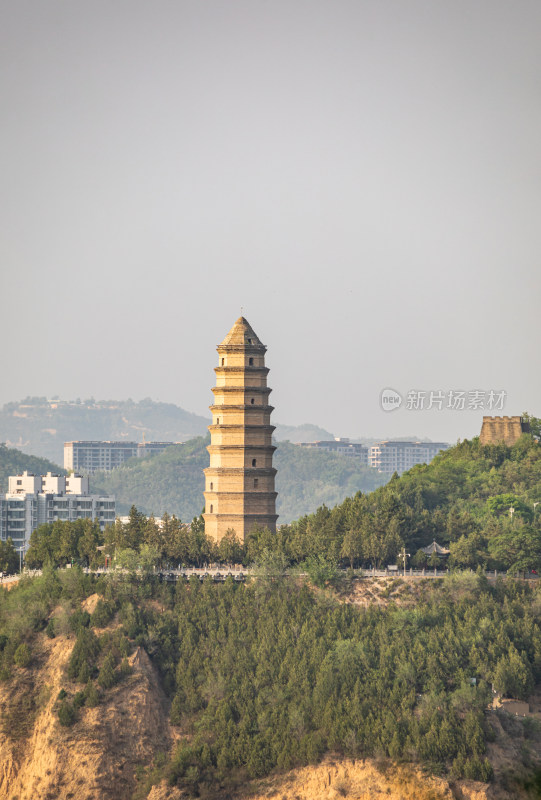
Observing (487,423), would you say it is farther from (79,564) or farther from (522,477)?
(79,564)

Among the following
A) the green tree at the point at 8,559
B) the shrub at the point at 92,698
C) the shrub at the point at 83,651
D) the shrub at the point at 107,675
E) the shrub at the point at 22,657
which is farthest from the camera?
the green tree at the point at 8,559

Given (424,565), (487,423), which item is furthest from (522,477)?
(424,565)

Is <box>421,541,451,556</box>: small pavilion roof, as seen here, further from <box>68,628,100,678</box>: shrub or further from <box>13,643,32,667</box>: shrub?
<box>13,643,32,667</box>: shrub

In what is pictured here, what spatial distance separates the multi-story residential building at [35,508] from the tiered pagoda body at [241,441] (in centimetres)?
5879

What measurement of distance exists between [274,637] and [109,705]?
8.87 meters

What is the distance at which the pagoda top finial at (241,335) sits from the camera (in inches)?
3565

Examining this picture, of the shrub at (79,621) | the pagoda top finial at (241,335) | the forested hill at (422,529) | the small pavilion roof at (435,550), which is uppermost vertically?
the pagoda top finial at (241,335)

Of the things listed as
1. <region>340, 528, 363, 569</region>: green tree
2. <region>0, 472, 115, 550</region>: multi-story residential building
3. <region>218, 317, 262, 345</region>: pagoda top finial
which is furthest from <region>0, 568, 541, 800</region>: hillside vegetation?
<region>0, 472, 115, 550</region>: multi-story residential building

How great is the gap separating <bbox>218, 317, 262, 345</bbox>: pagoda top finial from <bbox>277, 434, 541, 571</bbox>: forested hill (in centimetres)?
1028

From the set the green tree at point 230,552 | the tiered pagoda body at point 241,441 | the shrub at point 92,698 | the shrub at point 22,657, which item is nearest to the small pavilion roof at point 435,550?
the tiered pagoda body at point 241,441

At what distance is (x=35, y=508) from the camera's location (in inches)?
5881

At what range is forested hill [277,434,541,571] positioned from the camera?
86.9m

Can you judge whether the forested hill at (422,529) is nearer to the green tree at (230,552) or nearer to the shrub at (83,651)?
the green tree at (230,552)

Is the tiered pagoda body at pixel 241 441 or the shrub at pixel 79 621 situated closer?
the shrub at pixel 79 621
